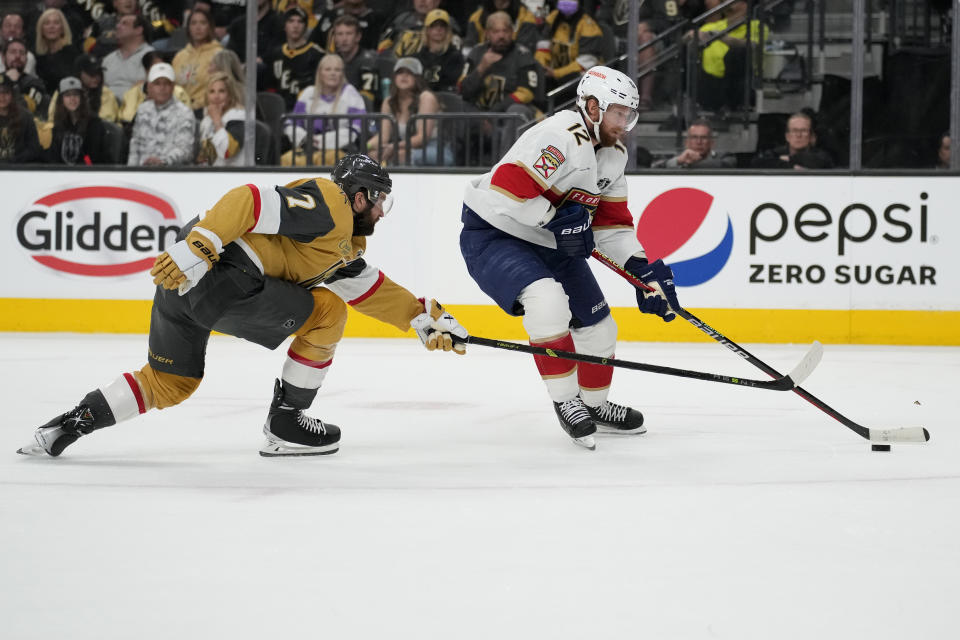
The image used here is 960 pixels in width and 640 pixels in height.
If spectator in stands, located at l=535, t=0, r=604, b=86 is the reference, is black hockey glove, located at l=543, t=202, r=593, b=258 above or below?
below

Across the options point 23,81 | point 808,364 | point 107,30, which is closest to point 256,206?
point 808,364

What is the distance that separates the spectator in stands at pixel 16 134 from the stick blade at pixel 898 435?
511 centimetres

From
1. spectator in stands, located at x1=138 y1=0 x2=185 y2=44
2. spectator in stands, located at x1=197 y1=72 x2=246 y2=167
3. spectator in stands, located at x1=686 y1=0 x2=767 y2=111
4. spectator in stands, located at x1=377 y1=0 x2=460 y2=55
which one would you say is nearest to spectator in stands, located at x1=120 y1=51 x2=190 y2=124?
spectator in stands, located at x1=138 y1=0 x2=185 y2=44

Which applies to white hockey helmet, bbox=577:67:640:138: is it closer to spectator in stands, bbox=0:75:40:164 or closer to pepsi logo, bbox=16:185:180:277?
pepsi logo, bbox=16:185:180:277

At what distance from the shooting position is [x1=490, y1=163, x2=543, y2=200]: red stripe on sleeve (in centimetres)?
338

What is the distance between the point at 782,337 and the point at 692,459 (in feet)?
10.4

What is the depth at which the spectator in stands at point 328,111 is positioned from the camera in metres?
6.52

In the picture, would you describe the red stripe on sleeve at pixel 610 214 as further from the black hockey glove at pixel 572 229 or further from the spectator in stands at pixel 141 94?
the spectator in stands at pixel 141 94

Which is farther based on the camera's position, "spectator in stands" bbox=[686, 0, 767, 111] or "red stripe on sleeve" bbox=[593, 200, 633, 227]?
"spectator in stands" bbox=[686, 0, 767, 111]

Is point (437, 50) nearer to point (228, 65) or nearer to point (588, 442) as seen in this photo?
point (228, 65)

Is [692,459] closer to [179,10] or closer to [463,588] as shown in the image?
[463,588]

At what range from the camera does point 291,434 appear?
125 inches

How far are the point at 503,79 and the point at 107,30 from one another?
101 inches

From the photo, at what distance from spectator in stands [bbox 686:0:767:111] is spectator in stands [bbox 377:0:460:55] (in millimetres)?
1587
